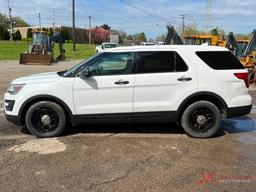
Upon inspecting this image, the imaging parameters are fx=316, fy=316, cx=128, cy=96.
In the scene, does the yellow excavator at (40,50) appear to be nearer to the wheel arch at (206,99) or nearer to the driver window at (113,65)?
the driver window at (113,65)

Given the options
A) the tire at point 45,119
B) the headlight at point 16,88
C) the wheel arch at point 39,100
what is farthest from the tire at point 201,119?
the headlight at point 16,88

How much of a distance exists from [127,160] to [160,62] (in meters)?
2.08

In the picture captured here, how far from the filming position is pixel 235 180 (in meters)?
4.24

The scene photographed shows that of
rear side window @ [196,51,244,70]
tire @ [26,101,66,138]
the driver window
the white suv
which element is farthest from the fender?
tire @ [26,101,66,138]

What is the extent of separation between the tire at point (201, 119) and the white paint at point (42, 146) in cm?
238

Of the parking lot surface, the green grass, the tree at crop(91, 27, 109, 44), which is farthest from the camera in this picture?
the tree at crop(91, 27, 109, 44)

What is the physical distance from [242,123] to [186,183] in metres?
3.64

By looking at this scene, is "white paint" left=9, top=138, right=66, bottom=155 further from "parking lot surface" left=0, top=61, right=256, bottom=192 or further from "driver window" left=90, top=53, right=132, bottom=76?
"driver window" left=90, top=53, right=132, bottom=76

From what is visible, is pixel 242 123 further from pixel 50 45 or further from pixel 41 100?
pixel 50 45

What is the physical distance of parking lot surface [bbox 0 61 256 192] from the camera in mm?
4125

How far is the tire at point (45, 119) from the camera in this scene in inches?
234

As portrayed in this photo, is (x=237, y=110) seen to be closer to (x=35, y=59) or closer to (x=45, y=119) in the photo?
(x=45, y=119)

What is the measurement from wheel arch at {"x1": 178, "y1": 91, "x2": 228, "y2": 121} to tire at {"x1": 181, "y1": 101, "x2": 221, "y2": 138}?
0.27 feet

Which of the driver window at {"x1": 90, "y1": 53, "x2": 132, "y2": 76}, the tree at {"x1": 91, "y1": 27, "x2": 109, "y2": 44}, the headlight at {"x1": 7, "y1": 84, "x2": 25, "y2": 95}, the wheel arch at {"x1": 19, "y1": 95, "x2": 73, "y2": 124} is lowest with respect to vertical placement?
the wheel arch at {"x1": 19, "y1": 95, "x2": 73, "y2": 124}
